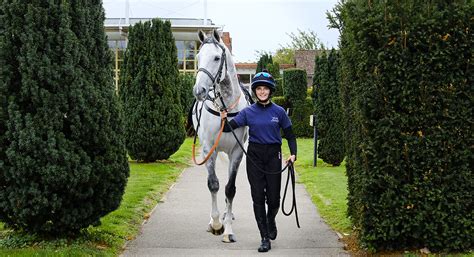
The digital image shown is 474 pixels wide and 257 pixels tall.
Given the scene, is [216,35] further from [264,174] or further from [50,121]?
[50,121]

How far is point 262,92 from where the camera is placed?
23.7 ft

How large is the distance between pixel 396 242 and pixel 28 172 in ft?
13.6

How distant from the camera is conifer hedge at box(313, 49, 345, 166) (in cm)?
1680

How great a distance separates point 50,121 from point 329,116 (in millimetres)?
11688

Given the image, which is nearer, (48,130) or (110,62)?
(48,130)

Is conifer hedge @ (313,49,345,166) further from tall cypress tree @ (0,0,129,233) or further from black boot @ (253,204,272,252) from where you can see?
tall cypress tree @ (0,0,129,233)

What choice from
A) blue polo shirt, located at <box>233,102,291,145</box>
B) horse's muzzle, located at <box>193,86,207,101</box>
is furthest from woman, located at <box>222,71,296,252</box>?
horse's muzzle, located at <box>193,86,207,101</box>

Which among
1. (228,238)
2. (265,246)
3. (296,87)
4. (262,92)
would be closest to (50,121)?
(262,92)

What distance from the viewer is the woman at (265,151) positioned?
23.7 ft

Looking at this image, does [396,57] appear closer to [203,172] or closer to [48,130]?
[48,130]

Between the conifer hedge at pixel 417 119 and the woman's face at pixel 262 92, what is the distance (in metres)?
1.22

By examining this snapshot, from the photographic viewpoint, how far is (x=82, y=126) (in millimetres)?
6500

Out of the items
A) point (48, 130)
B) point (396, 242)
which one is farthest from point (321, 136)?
point (48, 130)

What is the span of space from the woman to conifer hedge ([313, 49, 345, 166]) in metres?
9.56
